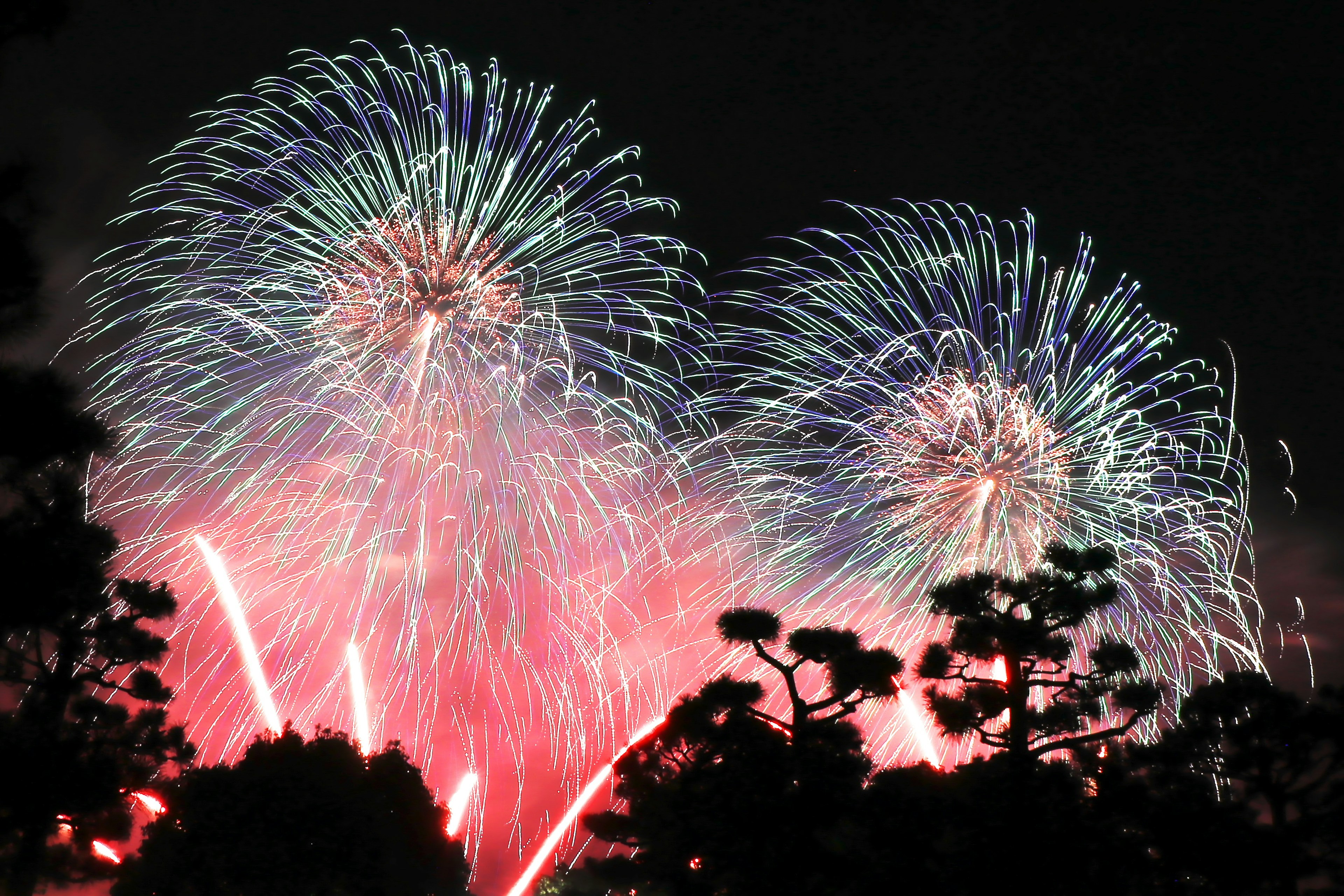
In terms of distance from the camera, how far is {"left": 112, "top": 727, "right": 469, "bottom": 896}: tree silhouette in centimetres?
2369

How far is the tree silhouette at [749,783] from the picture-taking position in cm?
1566

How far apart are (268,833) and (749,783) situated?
14.4 meters

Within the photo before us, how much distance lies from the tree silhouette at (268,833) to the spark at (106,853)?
637 millimetres

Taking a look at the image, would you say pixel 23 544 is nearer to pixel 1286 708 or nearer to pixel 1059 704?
pixel 1059 704

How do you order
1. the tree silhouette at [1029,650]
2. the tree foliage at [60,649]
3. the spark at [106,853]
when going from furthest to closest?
the spark at [106,853]
the tree silhouette at [1029,650]
the tree foliage at [60,649]

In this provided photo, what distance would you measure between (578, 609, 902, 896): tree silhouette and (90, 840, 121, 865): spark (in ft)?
43.8

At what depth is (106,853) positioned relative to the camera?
86.0ft

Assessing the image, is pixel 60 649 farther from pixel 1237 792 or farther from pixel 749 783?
pixel 1237 792

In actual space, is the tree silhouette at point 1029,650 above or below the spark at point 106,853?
above

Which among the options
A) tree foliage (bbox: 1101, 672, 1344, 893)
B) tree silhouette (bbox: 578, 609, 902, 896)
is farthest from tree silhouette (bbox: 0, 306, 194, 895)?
tree foliage (bbox: 1101, 672, 1344, 893)

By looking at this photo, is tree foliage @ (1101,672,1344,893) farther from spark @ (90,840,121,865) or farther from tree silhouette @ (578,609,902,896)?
spark @ (90,840,121,865)

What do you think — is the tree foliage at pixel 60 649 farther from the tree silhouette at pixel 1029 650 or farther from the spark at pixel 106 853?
the tree silhouette at pixel 1029 650

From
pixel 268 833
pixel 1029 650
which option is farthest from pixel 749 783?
pixel 268 833

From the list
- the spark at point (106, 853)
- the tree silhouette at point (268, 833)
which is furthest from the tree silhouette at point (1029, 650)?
the spark at point (106, 853)
